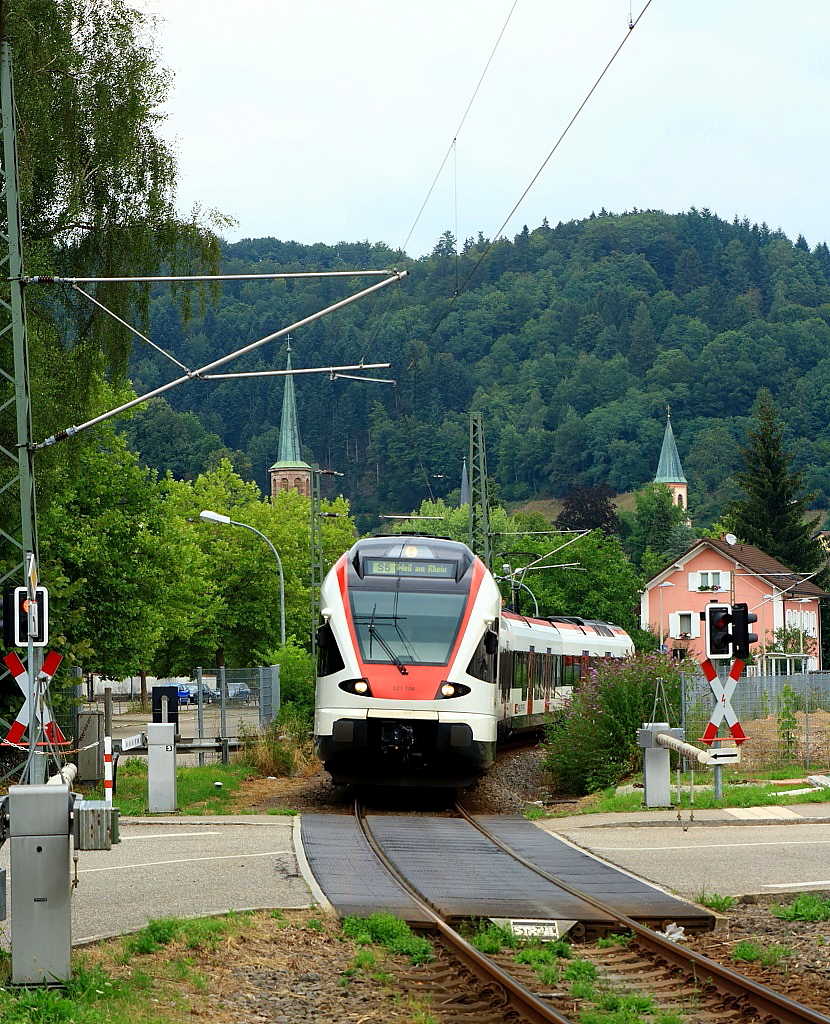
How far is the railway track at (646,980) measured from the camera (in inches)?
350

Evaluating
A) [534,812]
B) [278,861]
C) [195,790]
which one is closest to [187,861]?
[278,861]

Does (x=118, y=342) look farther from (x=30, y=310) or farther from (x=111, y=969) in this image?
(x=111, y=969)

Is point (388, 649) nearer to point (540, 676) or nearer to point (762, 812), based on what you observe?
point (762, 812)

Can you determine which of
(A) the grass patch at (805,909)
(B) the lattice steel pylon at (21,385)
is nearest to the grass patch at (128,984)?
(A) the grass patch at (805,909)

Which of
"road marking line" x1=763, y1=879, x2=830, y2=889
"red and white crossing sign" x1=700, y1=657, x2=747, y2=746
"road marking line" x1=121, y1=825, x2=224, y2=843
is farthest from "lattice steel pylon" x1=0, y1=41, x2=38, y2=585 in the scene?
"road marking line" x1=763, y1=879, x2=830, y2=889

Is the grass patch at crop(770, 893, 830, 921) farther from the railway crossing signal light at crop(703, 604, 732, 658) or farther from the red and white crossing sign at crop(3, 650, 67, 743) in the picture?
the red and white crossing sign at crop(3, 650, 67, 743)

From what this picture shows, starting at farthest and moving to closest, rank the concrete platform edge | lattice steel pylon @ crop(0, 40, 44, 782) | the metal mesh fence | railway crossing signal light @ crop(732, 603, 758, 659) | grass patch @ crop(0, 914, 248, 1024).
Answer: the metal mesh fence < railway crossing signal light @ crop(732, 603, 758, 659) < lattice steel pylon @ crop(0, 40, 44, 782) < the concrete platform edge < grass patch @ crop(0, 914, 248, 1024)

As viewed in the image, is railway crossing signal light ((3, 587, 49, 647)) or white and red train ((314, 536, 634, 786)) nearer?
railway crossing signal light ((3, 587, 49, 647))

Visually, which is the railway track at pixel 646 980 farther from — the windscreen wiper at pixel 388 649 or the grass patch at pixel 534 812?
the windscreen wiper at pixel 388 649

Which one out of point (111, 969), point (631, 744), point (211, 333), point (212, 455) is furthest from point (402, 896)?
point (212, 455)

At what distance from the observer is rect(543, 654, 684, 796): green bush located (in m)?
23.1

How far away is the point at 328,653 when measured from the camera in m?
21.3

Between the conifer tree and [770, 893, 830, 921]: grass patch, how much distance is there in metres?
81.3

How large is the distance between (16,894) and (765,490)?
3436 inches
